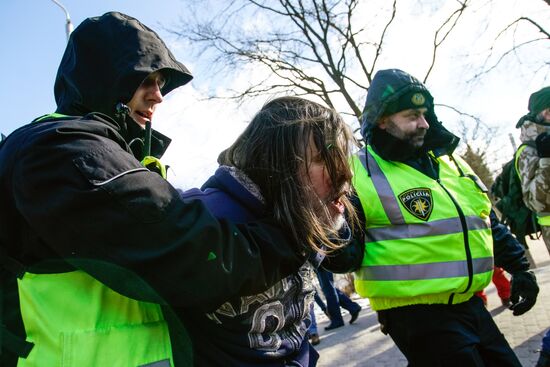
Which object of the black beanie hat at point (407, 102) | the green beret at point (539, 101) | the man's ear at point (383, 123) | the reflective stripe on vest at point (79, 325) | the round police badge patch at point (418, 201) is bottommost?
the round police badge patch at point (418, 201)

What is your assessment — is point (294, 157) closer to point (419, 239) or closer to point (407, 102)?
point (419, 239)

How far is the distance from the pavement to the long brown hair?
10.8 feet

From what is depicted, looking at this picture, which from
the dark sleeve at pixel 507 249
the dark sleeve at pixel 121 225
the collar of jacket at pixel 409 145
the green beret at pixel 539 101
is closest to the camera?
the dark sleeve at pixel 121 225

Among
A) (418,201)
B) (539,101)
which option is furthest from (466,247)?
(539,101)

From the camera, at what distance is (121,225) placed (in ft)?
3.01

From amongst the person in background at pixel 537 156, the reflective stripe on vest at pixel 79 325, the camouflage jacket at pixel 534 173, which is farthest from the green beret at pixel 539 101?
the reflective stripe on vest at pixel 79 325

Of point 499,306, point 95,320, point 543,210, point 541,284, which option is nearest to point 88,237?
point 95,320

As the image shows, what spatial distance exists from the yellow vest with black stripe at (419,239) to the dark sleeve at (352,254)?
0.11 ft

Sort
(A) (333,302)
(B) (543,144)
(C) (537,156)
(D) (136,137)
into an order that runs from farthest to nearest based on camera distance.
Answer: (A) (333,302), (C) (537,156), (B) (543,144), (D) (136,137)

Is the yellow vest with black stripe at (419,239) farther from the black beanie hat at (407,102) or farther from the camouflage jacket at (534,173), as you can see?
the camouflage jacket at (534,173)

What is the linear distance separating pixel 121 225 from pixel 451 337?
1792 mm

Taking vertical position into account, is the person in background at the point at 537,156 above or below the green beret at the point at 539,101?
below

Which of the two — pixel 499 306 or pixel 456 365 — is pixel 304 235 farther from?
pixel 499 306

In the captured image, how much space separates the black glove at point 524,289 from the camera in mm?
2514
